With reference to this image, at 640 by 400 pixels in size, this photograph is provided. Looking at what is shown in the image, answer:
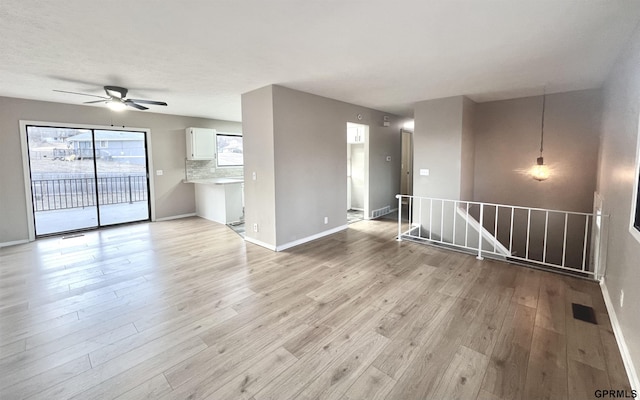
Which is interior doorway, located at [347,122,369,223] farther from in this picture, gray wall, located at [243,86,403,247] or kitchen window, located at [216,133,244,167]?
kitchen window, located at [216,133,244,167]

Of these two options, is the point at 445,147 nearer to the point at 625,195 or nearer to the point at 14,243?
the point at 625,195

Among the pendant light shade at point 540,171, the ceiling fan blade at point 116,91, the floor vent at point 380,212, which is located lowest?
the floor vent at point 380,212

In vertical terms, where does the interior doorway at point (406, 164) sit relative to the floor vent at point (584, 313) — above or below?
above

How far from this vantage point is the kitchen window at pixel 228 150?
26.7ft

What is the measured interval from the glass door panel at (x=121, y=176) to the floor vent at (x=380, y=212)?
220 inches

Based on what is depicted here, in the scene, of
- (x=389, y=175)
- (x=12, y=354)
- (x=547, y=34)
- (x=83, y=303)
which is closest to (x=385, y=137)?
(x=389, y=175)

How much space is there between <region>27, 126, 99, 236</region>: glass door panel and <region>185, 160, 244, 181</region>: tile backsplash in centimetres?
202

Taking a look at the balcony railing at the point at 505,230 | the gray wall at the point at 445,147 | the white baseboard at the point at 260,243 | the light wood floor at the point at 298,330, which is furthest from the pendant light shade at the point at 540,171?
the white baseboard at the point at 260,243

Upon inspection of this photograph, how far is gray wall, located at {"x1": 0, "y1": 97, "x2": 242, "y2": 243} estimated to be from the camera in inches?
199

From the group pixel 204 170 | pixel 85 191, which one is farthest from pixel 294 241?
pixel 85 191

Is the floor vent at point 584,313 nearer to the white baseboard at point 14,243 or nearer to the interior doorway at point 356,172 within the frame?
the interior doorway at point 356,172

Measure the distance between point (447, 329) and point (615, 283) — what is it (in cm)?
165

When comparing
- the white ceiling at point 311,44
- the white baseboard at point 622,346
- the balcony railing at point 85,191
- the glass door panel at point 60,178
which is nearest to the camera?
the white baseboard at point 622,346

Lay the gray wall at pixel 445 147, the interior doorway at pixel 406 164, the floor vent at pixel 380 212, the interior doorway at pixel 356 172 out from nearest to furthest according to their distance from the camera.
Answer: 1. the gray wall at pixel 445 147
2. the floor vent at pixel 380 212
3. the interior doorway at pixel 356 172
4. the interior doorway at pixel 406 164
